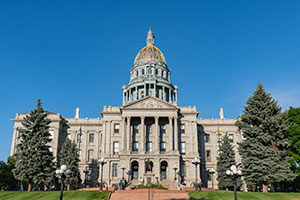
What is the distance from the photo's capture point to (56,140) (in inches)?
2293

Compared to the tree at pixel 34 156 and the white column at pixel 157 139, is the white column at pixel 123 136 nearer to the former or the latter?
the white column at pixel 157 139

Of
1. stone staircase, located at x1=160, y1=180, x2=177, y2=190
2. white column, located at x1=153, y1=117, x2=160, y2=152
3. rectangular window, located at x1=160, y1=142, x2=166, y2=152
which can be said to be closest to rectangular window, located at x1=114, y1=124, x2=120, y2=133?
white column, located at x1=153, y1=117, x2=160, y2=152

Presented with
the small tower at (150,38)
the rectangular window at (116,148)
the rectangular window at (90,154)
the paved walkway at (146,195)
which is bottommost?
the paved walkway at (146,195)

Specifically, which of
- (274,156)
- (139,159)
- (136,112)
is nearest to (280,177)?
(274,156)

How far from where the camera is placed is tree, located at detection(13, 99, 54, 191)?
119 ft

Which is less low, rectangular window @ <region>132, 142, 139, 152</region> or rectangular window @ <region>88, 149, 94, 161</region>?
rectangular window @ <region>132, 142, 139, 152</region>

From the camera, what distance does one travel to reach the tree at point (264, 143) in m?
32.5

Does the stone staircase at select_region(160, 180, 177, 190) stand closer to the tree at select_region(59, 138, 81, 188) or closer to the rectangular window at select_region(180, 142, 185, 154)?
the rectangular window at select_region(180, 142, 185, 154)

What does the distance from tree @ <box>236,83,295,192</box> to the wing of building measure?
51.9 feet

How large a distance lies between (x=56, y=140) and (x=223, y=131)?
114ft

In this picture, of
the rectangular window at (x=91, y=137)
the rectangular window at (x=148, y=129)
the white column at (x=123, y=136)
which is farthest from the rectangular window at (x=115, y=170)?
the rectangular window at (x=91, y=137)

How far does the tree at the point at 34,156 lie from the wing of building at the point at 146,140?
1484cm

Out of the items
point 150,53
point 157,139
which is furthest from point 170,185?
point 150,53

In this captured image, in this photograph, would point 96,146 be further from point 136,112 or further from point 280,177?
point 280,177
